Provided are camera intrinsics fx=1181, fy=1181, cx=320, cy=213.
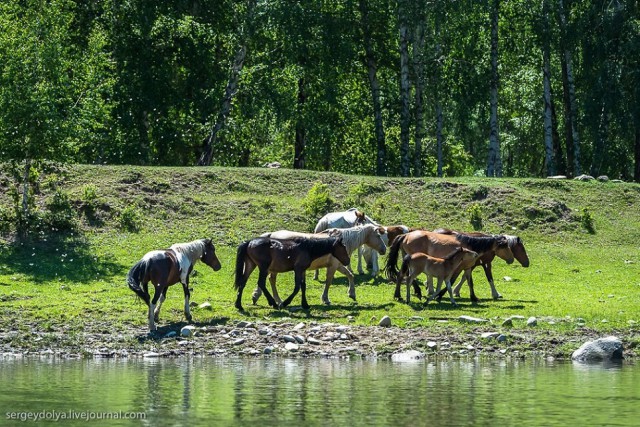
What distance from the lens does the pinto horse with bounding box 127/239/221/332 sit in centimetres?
2283

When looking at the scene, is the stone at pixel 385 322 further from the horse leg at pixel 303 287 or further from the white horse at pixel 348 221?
the white horse at pixel 348 221

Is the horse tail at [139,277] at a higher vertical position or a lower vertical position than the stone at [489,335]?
higher

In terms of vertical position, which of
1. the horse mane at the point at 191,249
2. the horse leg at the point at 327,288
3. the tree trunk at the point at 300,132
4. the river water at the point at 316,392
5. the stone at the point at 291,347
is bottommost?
the river water at the point at 316,392

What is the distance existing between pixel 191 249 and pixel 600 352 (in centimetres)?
875

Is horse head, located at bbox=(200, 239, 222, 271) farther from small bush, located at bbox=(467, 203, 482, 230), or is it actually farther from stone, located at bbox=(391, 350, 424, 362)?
small bush, located at bbox=(467, 203, 482, 230)

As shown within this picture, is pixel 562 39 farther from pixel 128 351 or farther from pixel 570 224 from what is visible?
pixel 128 351

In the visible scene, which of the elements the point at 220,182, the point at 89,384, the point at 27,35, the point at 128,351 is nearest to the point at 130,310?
the point at 128,351

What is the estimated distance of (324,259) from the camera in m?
26.1

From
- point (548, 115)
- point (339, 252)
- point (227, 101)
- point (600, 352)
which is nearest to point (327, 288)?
point (339, 252)

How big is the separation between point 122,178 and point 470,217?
11.1 metres

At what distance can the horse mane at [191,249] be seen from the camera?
80.3ft

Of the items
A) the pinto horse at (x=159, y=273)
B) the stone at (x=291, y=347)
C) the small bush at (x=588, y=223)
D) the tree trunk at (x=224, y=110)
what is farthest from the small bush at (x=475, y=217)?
the stone at (x=291, y=347)

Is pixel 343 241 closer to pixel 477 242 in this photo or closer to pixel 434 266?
pixel 434 266

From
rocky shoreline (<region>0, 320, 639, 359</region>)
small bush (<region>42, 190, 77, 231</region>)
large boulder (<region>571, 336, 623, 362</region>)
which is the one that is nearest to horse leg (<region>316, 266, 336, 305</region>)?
rocky shoreline (<region>0, 320, 639, 359</region>)
